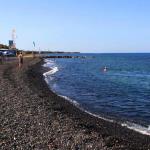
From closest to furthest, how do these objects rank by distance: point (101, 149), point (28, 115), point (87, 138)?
point (101, 149) < point (87, 138) < point (28, 115)

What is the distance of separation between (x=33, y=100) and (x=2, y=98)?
199 centimetres

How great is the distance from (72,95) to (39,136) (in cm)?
1771

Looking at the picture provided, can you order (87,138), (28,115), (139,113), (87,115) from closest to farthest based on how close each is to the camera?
(87,138) → (28,115) → (87,115) → (139,113)

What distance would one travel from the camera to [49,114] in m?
18.8

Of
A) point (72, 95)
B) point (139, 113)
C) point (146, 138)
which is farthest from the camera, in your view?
point (72, 95)

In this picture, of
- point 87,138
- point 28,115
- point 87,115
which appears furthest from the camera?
point 87,115

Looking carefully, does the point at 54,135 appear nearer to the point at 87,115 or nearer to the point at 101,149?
the point at 101,149

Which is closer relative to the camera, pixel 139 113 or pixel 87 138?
pixel 87 138

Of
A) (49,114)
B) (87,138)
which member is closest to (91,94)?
(49,114)

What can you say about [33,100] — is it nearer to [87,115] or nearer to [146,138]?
[87,115]

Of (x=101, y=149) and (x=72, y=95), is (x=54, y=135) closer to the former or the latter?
(x=101, y=149)

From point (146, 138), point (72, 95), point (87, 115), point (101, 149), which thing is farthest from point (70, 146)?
point (72, 95)

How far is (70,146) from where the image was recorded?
42.7ft

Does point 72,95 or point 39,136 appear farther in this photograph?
point 72,95
